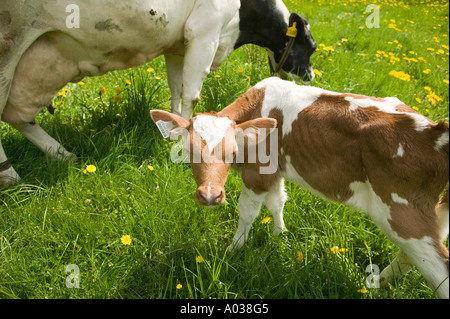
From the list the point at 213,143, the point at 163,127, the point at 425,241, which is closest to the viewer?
the point at 425,241

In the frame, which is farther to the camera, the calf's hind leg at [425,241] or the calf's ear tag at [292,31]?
the calf's ear tag at [292,31]

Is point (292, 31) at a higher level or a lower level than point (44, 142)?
higher

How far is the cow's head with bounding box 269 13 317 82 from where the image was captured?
4.15 m

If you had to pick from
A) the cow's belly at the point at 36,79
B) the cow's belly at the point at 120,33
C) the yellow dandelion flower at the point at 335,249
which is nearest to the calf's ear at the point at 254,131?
the yellow dandelion flower at the point at 335,249

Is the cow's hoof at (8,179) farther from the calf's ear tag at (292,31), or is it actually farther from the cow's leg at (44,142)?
the calf's ear tag at (292,31)

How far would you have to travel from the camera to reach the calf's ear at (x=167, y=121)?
2.29 m

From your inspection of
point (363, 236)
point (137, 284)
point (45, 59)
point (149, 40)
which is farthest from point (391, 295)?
point (45, 59)

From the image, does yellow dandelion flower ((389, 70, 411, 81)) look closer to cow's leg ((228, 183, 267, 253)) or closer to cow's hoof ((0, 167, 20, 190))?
cow's leg ((228, 183, 267, 253))

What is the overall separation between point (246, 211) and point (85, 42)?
1748mm

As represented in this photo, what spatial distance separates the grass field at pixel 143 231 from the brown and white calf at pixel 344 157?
256 mm

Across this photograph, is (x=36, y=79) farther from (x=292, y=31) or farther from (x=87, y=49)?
(x=292, y=31)

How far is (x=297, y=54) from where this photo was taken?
423 cm

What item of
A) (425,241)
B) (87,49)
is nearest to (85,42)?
(87,49)

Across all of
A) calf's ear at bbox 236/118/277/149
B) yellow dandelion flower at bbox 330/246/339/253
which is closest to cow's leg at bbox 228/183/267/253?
calf's ear at bbox 236/118/277/149
